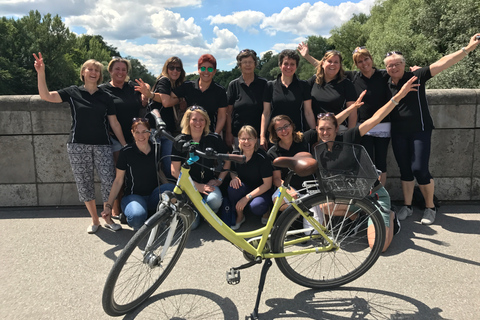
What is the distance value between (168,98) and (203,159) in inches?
42.8

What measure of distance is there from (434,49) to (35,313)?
29301 millimetres

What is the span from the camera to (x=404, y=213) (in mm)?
4984

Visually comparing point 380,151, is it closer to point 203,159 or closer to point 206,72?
point 203,159

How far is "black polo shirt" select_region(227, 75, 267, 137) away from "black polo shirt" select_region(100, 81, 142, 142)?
3.92 ft

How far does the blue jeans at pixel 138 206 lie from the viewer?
4.46 metres

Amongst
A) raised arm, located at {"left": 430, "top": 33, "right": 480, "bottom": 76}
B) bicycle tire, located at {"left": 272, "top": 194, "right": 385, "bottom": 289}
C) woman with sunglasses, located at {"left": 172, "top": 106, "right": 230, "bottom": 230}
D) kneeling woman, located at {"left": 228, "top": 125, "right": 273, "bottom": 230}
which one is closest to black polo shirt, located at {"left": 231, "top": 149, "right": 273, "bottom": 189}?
kneeling woman, located at {"left": 228, "top": 125, "right": 273, "bottom": 230}

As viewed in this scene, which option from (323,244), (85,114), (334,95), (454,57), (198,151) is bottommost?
(323,244)

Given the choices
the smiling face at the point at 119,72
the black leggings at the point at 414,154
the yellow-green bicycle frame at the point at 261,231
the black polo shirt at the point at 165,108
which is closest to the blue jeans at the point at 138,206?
the black polo shirt at the point at 165,108

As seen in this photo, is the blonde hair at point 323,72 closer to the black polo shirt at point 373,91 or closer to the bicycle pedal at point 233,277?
the black polo shirt at point 373,91

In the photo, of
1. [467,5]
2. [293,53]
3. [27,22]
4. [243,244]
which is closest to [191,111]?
[293,53]

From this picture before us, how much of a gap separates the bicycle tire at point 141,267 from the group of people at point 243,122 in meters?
1.20

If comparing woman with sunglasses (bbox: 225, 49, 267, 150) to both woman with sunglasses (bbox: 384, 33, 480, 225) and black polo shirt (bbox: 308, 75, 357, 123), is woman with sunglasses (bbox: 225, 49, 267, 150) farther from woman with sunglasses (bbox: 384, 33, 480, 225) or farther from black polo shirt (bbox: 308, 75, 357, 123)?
woman with sunglasses (bbox: 384, 33, 480, 225)

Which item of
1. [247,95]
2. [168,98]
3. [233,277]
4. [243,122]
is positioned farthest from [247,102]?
[233,277]

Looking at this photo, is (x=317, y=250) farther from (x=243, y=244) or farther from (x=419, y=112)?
(x=419, y=112)
